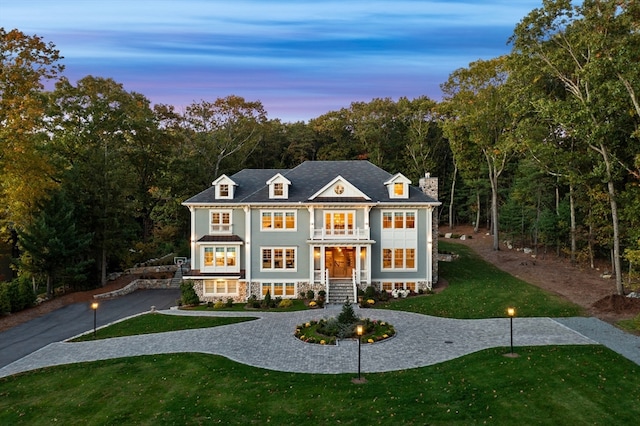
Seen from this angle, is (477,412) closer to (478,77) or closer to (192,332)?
(192,332)

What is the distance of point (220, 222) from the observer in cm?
2973

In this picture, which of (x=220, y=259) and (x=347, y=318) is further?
(x=220, y=259)

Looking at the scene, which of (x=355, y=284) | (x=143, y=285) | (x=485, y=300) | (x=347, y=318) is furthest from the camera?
(x=143, y=285)

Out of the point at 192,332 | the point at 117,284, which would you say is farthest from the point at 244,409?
the point at 117,284

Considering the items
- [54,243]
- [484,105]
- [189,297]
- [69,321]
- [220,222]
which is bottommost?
[69,321]

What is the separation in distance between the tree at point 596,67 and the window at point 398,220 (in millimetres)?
10356

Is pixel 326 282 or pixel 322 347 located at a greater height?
pixel 326 282

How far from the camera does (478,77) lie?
40.7m

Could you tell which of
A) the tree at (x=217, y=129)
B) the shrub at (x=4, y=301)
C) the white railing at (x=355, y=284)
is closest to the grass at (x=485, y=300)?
the white railing at (x=355, y=284)

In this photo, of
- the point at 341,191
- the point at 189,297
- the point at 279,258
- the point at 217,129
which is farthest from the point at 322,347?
the point at 217,129

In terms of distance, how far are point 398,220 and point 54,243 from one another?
2386 cm

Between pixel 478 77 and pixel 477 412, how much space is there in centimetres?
3580

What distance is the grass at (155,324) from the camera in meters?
21.8

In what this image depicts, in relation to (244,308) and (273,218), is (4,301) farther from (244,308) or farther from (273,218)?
(273,218)
